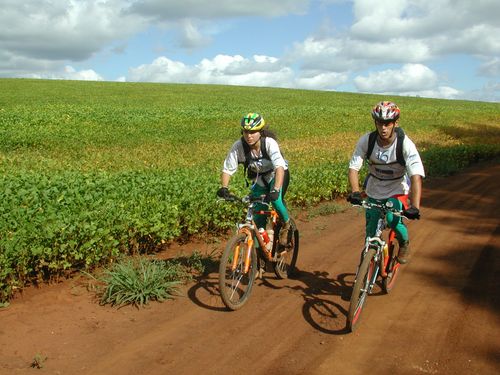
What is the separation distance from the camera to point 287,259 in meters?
7.60

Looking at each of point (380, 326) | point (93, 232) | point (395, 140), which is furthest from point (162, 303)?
point (395, 140)

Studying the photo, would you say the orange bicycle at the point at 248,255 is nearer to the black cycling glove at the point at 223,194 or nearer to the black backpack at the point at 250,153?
the black cycling glove at the point at 223,194

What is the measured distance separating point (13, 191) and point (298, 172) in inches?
290

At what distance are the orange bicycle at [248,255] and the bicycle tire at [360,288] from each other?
1384 millimetres

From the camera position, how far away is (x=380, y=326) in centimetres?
557

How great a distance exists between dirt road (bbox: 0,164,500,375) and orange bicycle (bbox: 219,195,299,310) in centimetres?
22

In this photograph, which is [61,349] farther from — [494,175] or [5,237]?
[494,175]

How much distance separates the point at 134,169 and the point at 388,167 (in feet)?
32.0

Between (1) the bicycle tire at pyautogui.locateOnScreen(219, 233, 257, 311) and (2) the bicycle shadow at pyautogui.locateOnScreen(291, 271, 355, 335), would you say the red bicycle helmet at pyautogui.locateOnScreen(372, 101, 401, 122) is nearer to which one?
(1) the bicycle tire at pyautogui.locateOnScreen(219, 233, 257, 311)

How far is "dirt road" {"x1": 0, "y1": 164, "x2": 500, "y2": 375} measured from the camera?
4.77 m

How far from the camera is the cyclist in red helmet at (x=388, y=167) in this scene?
559cm

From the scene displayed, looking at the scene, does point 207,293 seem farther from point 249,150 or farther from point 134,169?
point 134,169

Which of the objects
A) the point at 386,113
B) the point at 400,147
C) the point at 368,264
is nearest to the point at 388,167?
the point at 400,147

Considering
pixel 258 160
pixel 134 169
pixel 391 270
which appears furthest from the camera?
pixel 134 169
